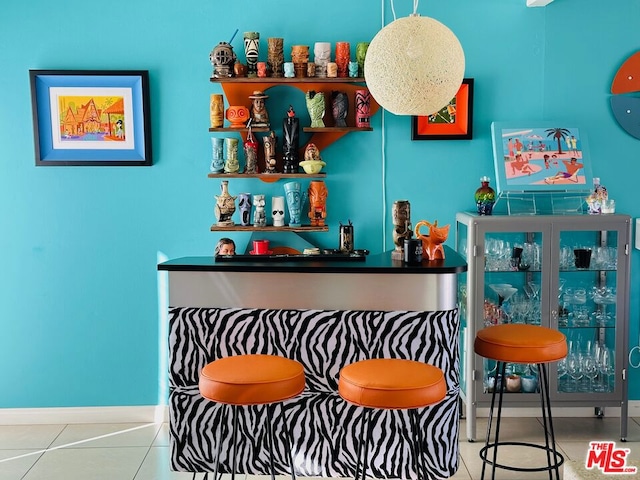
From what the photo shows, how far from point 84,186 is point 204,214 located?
733mm

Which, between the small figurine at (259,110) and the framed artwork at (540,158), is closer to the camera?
the small figurine at (259,110)

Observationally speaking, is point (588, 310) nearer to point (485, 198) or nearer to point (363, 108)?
point (485, 198)

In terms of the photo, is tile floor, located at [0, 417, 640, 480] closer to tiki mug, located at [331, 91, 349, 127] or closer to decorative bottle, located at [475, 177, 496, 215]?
decorative bottle, located at [475, 177, 496, 215]

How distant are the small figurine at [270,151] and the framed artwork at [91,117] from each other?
27.7 inches

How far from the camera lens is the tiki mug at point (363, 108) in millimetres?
4176

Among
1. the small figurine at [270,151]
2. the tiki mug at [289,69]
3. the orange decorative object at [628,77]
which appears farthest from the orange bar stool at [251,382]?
the orange decorative object at [628,77]

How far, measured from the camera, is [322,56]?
163 inches

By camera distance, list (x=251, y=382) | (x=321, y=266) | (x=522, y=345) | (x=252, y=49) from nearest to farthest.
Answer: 1. (x=251, y=382)
2. (x=522, y=345)
3. (x=321, y=266)
4. (x=252, y=49)

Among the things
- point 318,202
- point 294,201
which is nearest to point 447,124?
point 318,202

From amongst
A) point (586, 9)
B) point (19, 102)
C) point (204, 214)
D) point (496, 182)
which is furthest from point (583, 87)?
point (19, 102)

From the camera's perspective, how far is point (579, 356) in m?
4.21

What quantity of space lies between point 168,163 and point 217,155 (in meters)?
0.33

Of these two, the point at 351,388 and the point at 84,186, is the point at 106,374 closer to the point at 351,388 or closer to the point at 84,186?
the point at 84,186

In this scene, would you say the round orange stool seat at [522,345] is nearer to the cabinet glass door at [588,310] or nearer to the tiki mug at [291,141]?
the cabinet glass door at [588,310]
